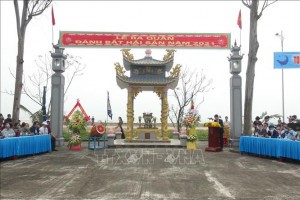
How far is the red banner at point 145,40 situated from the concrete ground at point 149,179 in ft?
25.3

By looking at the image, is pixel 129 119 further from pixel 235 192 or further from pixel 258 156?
pixel 235 192

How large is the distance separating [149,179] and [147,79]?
37.1 feet

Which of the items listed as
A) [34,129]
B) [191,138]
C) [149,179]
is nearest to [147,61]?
[191,138]

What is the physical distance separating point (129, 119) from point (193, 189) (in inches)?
482

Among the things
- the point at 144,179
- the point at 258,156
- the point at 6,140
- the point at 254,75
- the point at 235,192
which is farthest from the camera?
the point at 254,75

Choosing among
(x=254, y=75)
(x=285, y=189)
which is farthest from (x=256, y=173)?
(x=254, y=75)

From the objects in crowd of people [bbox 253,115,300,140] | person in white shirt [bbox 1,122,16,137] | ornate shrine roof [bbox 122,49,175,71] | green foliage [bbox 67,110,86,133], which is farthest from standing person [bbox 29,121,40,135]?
crowd of people [bbox 253,115,300,140]

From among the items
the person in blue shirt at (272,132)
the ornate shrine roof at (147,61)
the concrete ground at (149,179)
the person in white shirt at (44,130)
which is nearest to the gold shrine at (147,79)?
the ornate shrine roof at (147,61)

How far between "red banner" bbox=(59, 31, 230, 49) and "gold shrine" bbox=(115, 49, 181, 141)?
163cm

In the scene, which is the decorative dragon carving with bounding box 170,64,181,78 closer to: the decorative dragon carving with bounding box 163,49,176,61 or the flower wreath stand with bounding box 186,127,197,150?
the decorative dragon carving with bounding box 163,49,176,61

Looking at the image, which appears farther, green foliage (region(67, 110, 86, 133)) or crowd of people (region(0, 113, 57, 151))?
green foliage (region(67, 110, 86, 133))

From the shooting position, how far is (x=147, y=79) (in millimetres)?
18781

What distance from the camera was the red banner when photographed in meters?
17.0

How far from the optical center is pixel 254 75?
14.9m
